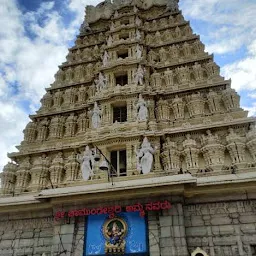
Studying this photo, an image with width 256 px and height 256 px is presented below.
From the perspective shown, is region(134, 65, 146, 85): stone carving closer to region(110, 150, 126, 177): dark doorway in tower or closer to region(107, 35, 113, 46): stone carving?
region(107, 35, 113, 46): stone carving

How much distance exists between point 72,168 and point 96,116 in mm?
3599


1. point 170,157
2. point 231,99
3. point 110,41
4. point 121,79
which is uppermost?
point 110,41

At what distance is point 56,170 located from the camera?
15.7m

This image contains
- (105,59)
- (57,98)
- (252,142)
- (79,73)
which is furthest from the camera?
(79,73)

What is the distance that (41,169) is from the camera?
16.0 m

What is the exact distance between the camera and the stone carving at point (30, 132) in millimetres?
18188

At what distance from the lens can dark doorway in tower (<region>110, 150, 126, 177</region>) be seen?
581 inches

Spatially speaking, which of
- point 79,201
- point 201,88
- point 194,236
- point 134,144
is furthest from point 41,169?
point 201,88

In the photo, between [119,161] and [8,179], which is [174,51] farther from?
[8,179]

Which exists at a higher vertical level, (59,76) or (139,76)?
(59,76)

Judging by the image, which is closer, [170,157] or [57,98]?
[170,157]

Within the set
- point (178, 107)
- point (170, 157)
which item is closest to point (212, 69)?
point (178, 107)

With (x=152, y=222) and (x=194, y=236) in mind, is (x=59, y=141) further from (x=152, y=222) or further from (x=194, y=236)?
(x=194, y=236)

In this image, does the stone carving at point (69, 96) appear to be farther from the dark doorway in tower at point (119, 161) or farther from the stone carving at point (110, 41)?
the dark doorway in tower at point (119, 161)
